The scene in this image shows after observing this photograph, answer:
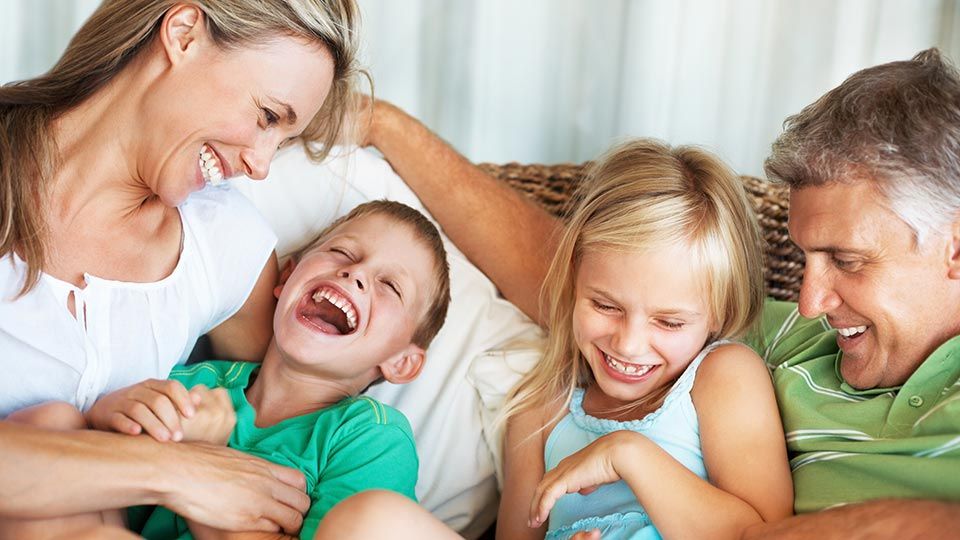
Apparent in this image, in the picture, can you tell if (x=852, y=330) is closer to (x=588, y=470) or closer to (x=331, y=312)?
(x=588, y=470)

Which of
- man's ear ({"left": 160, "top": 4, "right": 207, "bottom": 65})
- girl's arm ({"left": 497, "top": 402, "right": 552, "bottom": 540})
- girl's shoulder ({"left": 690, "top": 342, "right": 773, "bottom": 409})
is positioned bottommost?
girl's arm ({"left": 497, "top": 402, "right": 552, "bottom": 540})

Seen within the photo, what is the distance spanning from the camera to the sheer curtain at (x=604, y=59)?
8.53ft

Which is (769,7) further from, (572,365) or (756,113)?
→ (572,365)

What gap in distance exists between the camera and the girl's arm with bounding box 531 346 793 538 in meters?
1.54

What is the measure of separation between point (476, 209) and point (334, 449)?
64cm

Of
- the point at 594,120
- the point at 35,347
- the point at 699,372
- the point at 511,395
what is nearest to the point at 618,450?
the point at 699,372

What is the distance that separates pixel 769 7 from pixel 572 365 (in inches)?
48.5

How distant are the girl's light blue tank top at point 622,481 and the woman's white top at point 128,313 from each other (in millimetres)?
685

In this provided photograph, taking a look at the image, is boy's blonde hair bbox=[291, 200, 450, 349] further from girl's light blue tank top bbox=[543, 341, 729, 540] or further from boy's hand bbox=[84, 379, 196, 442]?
boy's hand bbox=[84, 379, 196, 442]

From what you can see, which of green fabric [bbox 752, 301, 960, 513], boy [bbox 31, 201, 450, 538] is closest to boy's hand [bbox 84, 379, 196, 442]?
boy [bbox 31, 201, 450, 538]

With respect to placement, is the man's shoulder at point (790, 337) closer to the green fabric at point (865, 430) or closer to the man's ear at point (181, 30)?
the green fabric at point (865, 430)

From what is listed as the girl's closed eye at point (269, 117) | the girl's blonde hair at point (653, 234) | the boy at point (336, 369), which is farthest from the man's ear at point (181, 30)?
the girl's blonde hair at point (653, 234)

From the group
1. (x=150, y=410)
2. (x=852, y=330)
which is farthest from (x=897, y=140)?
(x=150, y=410)

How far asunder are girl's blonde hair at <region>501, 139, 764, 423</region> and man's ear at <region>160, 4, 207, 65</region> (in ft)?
2.27
